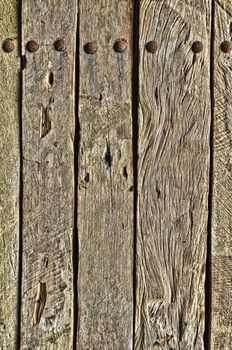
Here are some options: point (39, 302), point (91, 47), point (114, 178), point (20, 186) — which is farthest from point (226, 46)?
point (39, 302)

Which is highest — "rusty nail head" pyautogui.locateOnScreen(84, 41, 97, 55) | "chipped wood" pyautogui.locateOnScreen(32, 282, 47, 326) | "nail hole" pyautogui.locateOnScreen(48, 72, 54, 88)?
"rusty nail head" pyautogui.locateOnScreen(84, 41, 97, 55)

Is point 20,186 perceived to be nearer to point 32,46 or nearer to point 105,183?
point 105,183

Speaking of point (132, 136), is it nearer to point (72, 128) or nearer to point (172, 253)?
point (72, 128)

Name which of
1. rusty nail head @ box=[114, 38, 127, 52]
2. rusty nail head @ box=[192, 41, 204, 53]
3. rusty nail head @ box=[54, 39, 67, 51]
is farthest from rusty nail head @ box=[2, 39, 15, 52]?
rusty nail head @ box=[192, 41, 204, 53]

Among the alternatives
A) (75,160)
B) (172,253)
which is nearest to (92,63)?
(75,160)

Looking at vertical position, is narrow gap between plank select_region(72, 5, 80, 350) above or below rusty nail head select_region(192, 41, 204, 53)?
below

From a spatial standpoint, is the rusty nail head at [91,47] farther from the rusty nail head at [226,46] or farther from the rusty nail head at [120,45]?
the rusty nail head at [226,46]

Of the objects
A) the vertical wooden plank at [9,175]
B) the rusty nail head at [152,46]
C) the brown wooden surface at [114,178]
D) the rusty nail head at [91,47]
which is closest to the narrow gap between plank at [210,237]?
the brown wooden surface at [114,178]

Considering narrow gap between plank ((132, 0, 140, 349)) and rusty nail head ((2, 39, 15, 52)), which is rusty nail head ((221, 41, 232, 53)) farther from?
rusty nail head ((2, 39, 15, 52))
